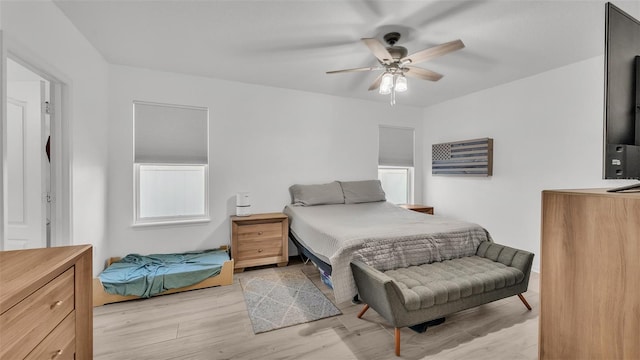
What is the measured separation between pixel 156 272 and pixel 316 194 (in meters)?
2.15

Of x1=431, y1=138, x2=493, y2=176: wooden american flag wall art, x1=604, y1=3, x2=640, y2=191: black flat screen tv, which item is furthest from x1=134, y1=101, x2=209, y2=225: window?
x1=431, y1=138, x2=493, y2=176: wooden american flag wall art

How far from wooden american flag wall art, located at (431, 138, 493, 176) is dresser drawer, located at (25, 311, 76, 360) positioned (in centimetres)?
454

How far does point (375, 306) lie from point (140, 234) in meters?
2.95

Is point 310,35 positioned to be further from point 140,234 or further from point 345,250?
point 140,234

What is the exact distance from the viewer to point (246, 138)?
3783mm

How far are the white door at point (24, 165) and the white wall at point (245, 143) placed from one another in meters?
0.70

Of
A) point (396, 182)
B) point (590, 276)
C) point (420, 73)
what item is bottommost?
point (590, 276)

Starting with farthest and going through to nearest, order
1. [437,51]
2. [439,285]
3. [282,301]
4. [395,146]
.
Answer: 1. [395,146]
2. [282,301]
3. [437,51]
4. [439,285]

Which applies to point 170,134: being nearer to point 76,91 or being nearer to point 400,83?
point 76,91

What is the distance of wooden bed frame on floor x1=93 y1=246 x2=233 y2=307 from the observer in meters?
2.49

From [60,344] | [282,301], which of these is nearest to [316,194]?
[282,301]

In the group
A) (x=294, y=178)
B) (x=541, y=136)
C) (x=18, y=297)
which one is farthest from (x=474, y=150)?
(x=18, y=297)

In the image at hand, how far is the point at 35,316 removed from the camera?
907mm

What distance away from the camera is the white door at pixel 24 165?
2408 mm
